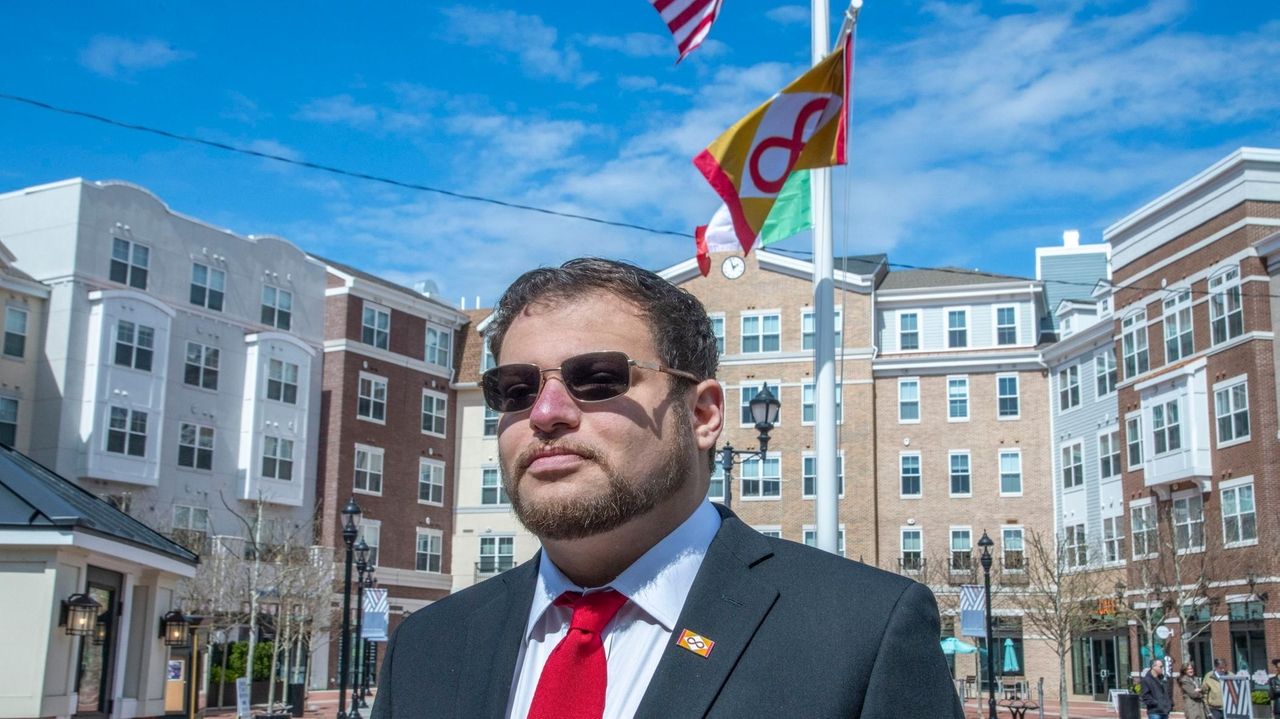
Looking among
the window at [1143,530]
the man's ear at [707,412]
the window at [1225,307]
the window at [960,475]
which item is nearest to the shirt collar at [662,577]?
the man's ear at [707,412]

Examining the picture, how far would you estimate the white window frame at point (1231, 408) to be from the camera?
37406mm

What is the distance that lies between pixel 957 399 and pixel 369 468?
950 inches

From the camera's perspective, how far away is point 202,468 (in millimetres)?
45719

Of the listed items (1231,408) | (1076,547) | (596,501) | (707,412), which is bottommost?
(596,501)

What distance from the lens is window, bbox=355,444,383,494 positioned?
5259 cm

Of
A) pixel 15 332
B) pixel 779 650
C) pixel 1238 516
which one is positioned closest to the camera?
pixel 779 650

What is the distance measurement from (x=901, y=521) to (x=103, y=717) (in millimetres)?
40749

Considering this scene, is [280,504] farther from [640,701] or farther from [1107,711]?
[640,701]

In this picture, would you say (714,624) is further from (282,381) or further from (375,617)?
(282,381)

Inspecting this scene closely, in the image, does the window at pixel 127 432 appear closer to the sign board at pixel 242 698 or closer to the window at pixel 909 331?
the sign board at pixel 242 698

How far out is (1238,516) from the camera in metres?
37.8

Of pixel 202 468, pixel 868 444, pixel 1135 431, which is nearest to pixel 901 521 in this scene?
pixel 868 444

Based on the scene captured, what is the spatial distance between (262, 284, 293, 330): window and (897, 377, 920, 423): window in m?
24.5

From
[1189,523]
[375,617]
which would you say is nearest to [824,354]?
[375,617]
